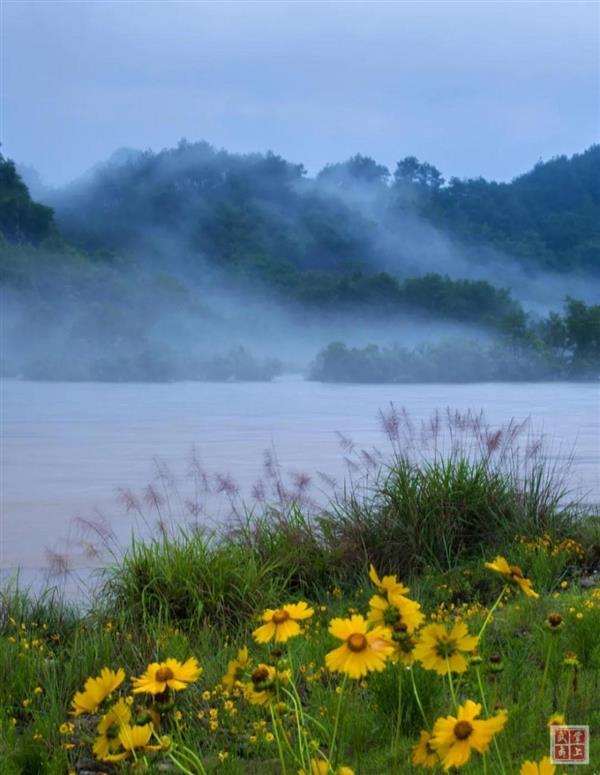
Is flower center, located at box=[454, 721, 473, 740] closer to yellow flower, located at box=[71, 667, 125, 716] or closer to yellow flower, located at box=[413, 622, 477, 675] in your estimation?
yellow flower, located at box=[413, 622, 477, 675]

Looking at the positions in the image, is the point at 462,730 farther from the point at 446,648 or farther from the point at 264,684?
the point at 264,684

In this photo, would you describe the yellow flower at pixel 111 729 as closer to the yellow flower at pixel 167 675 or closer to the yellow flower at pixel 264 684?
the yellow flower at pixel 167 675

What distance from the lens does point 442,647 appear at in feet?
5.67

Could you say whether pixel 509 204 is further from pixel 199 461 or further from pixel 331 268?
pixel 199 461

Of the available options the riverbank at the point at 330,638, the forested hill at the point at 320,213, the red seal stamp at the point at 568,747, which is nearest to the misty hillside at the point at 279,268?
the forested hill at the point at 320,213

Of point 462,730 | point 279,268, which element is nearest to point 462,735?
point 462,730

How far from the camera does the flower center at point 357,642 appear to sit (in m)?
1.60

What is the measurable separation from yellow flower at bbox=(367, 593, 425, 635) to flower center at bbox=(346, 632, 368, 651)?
0.14 m

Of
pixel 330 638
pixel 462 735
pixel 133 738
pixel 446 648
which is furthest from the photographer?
pixel 330 638

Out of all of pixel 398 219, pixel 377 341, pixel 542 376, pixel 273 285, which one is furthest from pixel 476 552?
pixel 398 219

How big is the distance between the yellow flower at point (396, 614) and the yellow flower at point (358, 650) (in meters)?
0.08

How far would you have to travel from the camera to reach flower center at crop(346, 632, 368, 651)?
5.26 ft

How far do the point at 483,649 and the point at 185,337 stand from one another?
81.2ft

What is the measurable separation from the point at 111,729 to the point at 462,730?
1.88 ft
